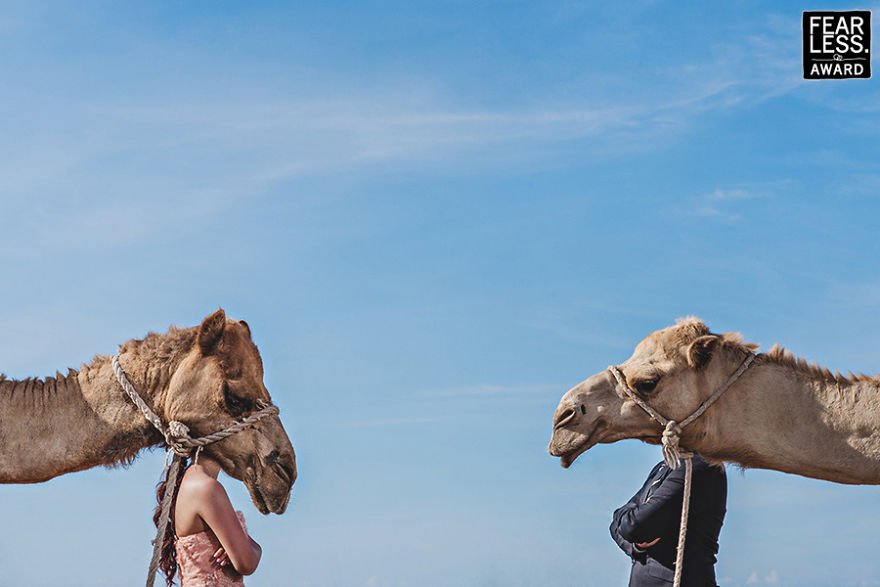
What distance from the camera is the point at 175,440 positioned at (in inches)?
252

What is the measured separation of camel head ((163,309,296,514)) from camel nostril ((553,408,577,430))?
1732 mm

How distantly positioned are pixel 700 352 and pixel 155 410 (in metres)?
3.41

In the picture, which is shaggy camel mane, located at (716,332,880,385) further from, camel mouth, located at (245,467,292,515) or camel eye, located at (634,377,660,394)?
camel mouth, located at (245,467,292,515)

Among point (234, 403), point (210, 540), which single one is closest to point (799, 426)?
point (234, 403)

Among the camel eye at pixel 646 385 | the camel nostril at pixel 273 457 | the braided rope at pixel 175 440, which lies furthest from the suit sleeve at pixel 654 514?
the braided rope at pixel 175 440

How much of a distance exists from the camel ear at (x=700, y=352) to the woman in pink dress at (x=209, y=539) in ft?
9.68

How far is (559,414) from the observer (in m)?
7.14

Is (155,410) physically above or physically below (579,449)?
above

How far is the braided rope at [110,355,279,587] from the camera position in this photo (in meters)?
6.28

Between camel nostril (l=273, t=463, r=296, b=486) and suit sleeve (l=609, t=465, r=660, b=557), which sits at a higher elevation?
camel nostril (l=273, t=463, r=296, b=486)

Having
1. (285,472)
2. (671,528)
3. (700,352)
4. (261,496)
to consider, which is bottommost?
(671,528)

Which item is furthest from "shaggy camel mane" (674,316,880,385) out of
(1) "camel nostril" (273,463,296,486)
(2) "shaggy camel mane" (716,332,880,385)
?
(1) "camel nostril" (273,463,296,486)

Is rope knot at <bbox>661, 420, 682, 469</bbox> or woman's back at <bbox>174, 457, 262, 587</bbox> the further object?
rope knot at <bbox>661, 420, 682, 469</bbox>

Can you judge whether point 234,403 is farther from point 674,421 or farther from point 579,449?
point 674,421
